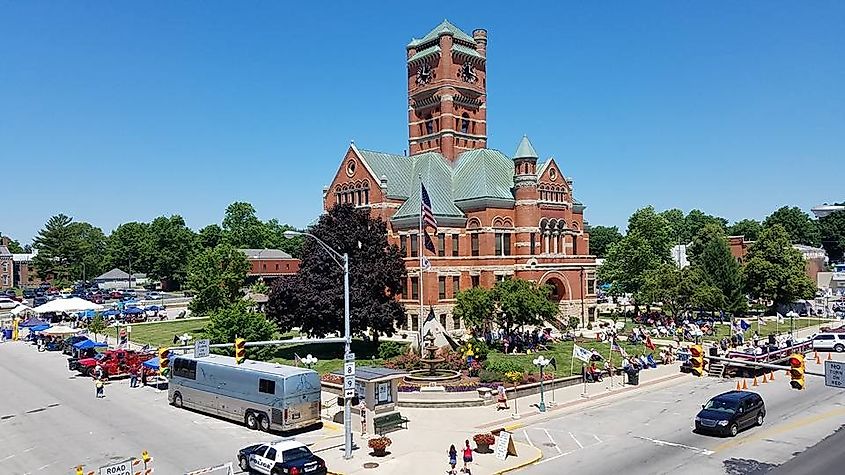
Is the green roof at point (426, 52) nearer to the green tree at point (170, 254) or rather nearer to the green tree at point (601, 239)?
the green tree at point (170, 254)

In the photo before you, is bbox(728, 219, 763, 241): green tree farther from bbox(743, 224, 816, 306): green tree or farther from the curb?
the curb

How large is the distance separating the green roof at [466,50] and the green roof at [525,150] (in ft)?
49.8

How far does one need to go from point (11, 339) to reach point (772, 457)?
6711 cm

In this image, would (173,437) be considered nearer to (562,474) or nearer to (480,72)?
(562,474)

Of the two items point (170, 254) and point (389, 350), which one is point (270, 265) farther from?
point (389, 350)

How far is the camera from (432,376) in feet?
122

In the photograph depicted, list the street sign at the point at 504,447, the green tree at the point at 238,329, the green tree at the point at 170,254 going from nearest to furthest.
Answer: the street sign at the point at 504,447 < the green tree at the point at 238,329 < the green tree at the point at 170,254

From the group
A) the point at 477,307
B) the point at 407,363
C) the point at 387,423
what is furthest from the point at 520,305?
the point at 387,423

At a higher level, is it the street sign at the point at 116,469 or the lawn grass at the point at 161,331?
the lawn grass at the point at 161,331

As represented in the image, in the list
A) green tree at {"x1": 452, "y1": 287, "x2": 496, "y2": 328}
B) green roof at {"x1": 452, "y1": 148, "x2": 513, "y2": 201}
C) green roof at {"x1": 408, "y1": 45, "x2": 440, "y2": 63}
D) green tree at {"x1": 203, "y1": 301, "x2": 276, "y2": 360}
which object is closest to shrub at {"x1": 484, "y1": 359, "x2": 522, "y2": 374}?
green tree at {"x1": 452, "y1": 287, "x2": 496, "y2": 328}

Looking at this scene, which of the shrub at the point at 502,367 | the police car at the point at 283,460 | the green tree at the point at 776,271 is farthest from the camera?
the green tree at the point at 776,271

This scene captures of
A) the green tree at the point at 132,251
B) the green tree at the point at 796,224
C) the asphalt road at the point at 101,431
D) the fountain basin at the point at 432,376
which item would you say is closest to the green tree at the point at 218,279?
the asphalt road at the point at 101,431

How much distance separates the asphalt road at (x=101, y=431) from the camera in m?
24.9

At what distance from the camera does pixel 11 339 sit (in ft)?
215
